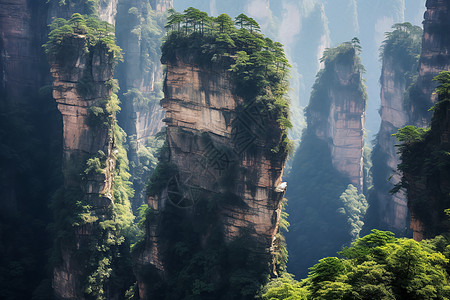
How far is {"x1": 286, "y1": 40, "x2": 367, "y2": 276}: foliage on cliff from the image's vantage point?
55.9 metres

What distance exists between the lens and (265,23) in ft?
398

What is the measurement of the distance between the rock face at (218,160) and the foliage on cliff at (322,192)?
23691mm

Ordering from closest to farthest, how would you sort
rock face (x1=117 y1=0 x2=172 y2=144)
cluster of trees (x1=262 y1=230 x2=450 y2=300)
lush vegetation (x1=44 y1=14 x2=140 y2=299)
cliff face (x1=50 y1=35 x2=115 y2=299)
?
cluster of trees (x1=262 y1=230 x2=450 y2=300)
lush vegetation (x1=44 y1=14 x2=140 y2=299)
cliff face (x1=50 y1=35 x2=115 y2=299)
rock face (x1=117 y1=0 x2=172 y2=144)

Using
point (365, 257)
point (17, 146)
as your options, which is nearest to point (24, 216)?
point (17, 146)

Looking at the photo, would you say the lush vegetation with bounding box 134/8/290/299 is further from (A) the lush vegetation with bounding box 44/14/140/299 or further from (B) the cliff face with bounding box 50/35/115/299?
(B) the cliff face with bounding box 50/35/115/299

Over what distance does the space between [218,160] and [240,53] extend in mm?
6635

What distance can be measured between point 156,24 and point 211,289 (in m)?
47.8

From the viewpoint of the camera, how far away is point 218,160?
102ft

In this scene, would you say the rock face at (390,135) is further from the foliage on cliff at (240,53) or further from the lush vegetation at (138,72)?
the lush vegetation at (138,72)

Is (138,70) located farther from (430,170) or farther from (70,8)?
(430,170)

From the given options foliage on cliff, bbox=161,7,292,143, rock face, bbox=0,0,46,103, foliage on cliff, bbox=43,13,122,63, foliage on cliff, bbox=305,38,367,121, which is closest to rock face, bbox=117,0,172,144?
rock face, bbox=0,0,46,103

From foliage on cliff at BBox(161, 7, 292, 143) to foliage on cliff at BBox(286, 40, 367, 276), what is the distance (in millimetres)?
27491

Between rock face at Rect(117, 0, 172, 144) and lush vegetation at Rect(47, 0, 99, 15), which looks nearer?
lush vegetation at Rect(47, 0, 99, 15)

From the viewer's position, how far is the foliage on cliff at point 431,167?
2362 centimetres
